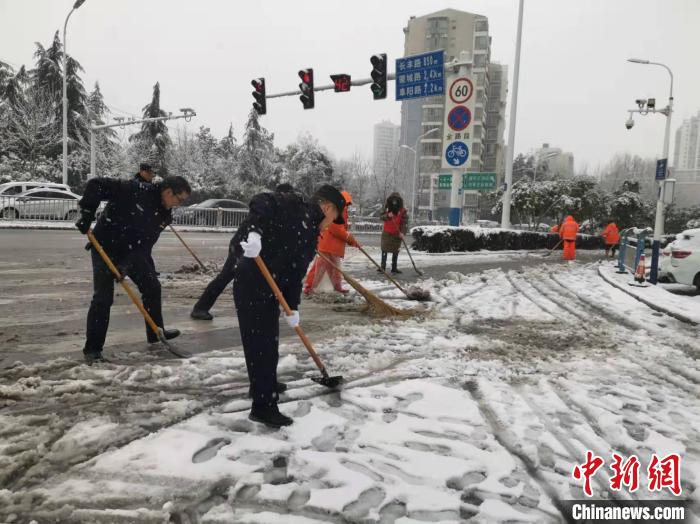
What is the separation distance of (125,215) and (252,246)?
190 centimetres

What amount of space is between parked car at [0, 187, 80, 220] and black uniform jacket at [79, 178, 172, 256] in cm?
1838

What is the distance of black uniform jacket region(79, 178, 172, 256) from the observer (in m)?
4.07

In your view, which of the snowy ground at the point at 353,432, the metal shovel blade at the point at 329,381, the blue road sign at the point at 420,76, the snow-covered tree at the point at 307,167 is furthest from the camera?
the snow-covered tree at the point at 307,167

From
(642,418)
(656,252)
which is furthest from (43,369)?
(656,252)

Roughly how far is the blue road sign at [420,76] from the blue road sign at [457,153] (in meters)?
1.98

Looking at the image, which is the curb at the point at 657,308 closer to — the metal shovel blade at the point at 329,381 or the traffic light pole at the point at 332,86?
the metal shovel blade at the point at 329,381

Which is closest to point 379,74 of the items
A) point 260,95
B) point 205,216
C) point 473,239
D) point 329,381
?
point 260,95

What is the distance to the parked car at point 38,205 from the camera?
1989 centimetres

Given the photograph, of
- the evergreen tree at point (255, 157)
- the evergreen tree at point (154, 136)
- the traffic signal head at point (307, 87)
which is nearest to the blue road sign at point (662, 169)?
the traffic signal head at point (307, 87)

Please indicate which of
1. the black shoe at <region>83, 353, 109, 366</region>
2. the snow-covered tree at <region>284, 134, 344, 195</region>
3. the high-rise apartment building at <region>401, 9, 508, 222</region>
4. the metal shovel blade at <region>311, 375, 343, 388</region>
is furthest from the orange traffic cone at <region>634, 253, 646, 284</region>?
the high-rise apartment building at <region>401, 9, 508, 222</region>

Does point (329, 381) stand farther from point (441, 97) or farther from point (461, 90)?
point (441, 97)

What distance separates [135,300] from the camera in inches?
162

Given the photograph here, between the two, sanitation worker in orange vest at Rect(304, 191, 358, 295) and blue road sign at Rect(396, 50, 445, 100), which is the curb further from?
blue road sign at Rect(396, 50, 445, 100)

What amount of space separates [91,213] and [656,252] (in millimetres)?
10674
